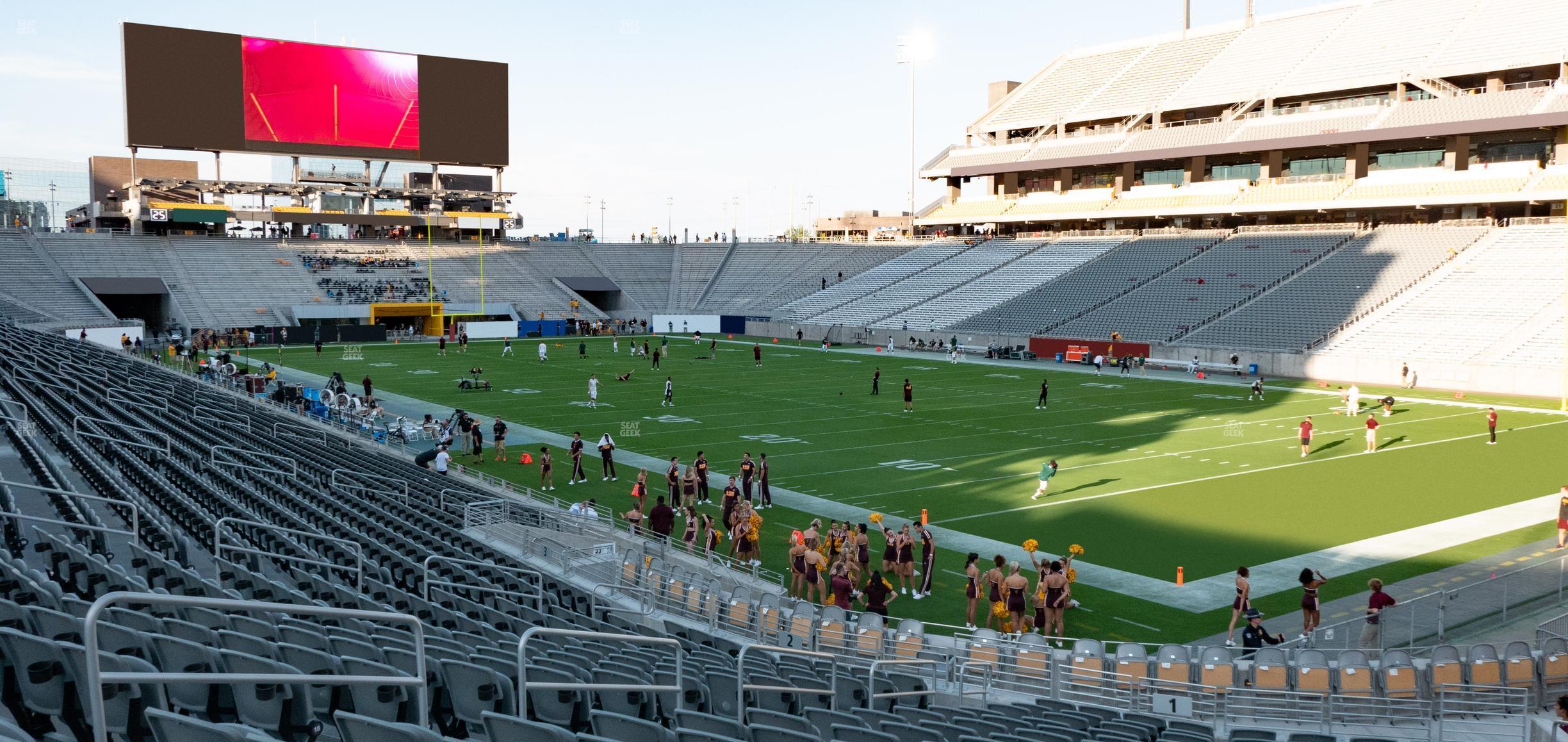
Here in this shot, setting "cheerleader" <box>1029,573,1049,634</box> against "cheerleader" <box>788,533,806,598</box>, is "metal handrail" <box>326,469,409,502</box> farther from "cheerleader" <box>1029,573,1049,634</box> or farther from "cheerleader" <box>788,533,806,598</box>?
"cheerleader" <box>1029,573,1049,634</box>

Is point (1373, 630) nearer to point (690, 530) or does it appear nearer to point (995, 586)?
point (995, 586)

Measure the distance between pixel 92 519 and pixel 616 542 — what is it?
8.01 metres

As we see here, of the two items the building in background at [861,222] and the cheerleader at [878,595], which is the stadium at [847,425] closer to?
the cheerleader at [878,595]

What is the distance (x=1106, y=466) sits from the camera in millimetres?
26672

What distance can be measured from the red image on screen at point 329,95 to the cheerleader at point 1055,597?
65.5 meters

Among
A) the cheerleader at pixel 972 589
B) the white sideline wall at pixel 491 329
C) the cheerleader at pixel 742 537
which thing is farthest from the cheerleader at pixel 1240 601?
the white sideline wall at pixel 491 329

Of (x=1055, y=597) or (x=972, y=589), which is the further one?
(x=972, y=589)

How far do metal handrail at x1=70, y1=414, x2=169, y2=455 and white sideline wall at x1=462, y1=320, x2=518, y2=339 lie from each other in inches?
1969

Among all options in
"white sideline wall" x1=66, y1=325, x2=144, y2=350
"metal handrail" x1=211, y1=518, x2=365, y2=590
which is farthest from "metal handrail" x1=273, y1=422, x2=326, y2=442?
"white sideline wall" x1=66, y1=325, x2=144, y2=350

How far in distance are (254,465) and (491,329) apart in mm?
52687

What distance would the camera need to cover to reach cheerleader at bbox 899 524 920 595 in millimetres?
16875

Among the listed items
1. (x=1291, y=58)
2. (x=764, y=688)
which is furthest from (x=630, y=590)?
(x=1291, y=58)

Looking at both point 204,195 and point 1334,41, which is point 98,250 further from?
point 1334,41

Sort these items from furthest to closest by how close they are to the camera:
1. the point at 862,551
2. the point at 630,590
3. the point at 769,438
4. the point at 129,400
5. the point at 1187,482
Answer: the point at 769,438 → the point at 1187,482 → the point at 129,400 → the point at 862,551 → the point at 630,590
